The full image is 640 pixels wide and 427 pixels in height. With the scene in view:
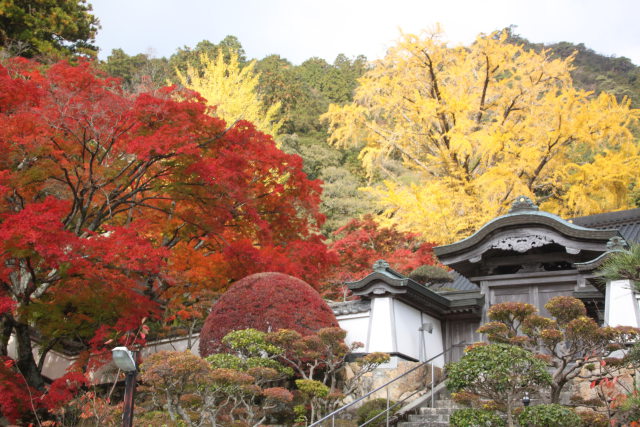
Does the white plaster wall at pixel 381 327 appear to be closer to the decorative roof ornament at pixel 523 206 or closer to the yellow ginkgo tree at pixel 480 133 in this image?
the decorative roof ornament at pixel 523 206

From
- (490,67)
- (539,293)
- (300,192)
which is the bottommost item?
(539,293)

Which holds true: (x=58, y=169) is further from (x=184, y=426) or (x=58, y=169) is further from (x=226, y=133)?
(x=184, y=426)

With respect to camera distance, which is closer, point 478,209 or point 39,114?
point 39,114

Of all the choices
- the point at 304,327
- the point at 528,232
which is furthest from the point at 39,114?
the point at 528,232

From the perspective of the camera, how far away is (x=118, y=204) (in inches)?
468

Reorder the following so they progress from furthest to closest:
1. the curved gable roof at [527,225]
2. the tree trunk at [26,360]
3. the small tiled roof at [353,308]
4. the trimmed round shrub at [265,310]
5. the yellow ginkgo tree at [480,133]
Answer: the yellow ginkgo tree at [480,133] < the small tiled roof at [353,308] < the curved gable roof at [527,225] < the trimmed round shrub at [265,310] < the tree trunk at [26,360]

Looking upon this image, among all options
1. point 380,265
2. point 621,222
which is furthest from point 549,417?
point 621,222

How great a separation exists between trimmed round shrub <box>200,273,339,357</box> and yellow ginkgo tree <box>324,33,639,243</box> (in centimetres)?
751

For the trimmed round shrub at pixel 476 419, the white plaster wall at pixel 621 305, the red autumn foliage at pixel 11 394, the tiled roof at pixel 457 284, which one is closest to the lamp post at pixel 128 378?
the trimmed round shrub at pixel 476 419

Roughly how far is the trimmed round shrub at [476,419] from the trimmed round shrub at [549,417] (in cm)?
30

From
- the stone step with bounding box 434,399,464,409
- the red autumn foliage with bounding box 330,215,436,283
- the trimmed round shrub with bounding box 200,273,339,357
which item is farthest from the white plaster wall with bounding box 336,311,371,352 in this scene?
the red autumn foliage with bounding box 330,215,436,283

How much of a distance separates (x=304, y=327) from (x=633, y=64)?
47.3m

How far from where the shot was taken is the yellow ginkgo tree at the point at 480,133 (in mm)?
18406

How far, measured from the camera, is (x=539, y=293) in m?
12.9
